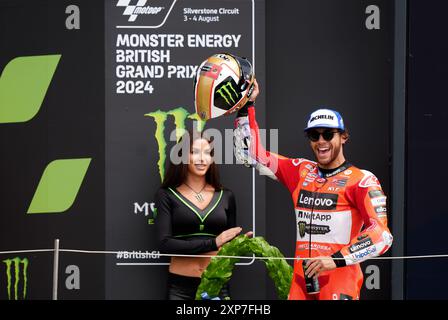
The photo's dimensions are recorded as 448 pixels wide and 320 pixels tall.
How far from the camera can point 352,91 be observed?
7.73 meters

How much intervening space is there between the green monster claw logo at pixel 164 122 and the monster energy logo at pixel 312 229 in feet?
4.19

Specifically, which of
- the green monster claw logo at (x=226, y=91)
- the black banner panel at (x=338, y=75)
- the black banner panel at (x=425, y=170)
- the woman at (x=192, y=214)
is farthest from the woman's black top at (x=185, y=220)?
the black banner panel at (x=425, y=170)

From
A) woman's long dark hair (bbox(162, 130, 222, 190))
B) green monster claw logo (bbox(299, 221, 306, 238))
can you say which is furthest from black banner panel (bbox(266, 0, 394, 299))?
green monster claw logo (bbox(299, 221, 306, 238))

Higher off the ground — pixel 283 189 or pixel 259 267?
pixel 283 189

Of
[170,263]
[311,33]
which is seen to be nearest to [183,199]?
[170,263]

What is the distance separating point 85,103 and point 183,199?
3.56 ft

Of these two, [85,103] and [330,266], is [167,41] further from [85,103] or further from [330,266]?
[330,266]

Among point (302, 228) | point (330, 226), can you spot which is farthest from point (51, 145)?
point (330, 226)

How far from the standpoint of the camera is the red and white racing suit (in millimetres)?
6473

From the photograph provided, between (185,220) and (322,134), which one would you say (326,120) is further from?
(185,220)

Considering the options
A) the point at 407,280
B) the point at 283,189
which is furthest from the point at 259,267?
the point at 407,280

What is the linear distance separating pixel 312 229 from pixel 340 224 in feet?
0.62
